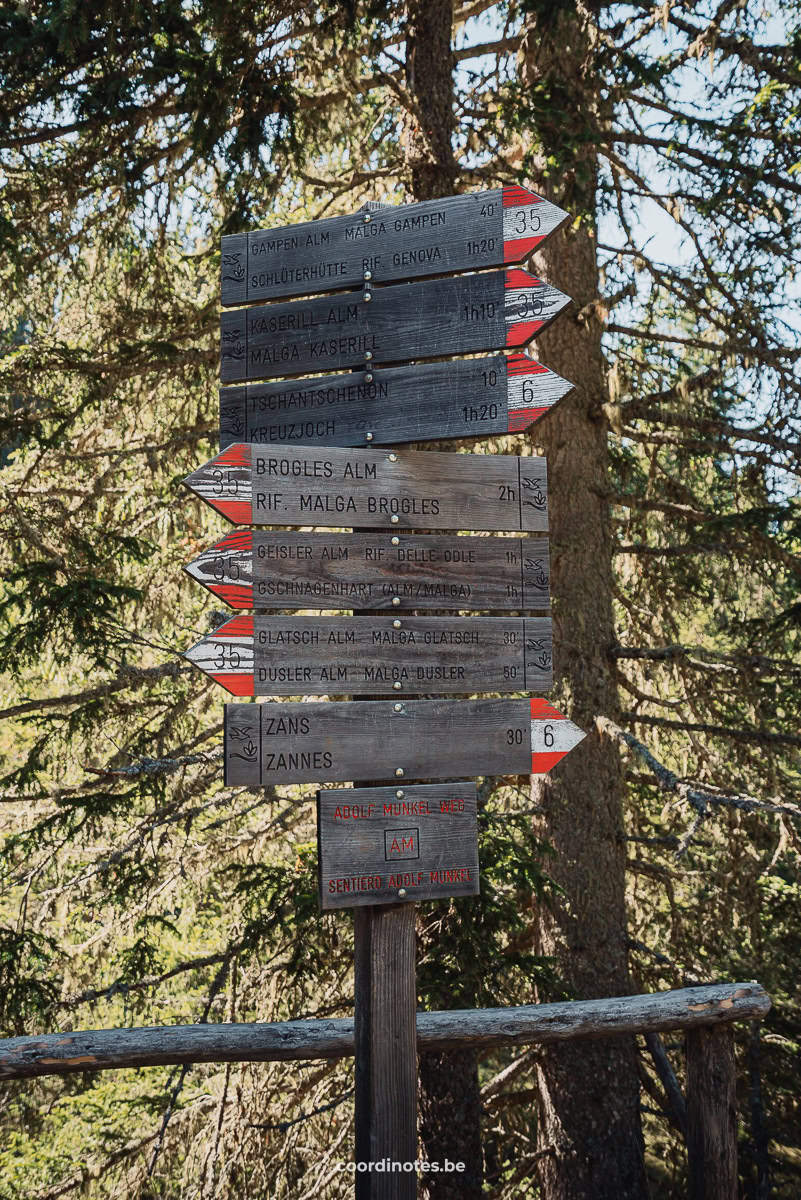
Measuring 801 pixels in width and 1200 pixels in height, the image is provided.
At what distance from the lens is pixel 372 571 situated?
10.9ft

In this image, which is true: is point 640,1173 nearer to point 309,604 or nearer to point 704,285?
point 309,604

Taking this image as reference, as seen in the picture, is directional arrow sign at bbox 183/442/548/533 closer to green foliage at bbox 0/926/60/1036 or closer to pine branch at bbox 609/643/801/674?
green foliage at bbox 0/926/60/1036

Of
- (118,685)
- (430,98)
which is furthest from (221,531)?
(430,98)

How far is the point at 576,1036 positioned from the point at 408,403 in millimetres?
2468

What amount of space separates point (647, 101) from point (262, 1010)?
23.4 feet

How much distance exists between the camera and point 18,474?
7582 mm

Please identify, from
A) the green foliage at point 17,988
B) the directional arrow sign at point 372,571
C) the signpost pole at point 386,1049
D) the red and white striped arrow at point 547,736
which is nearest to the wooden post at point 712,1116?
the signpost pole at point 386,1049

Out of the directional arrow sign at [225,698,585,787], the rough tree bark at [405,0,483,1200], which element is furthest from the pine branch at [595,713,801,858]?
the rough tree bark at [405,0,483,1200]

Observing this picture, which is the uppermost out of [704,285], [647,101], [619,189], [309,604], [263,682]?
[647,101]

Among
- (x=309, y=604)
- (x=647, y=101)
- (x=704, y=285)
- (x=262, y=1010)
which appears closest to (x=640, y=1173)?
(x=262, y=1010)

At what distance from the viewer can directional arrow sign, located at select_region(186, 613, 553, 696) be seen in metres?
3.14

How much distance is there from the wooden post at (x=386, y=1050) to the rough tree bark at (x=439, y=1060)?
10.3 ft

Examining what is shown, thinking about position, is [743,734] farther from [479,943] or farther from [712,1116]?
[712,1116]

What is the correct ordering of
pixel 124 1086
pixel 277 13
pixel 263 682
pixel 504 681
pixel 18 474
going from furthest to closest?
pixel 124 1086, pixel 18 474, pixel 277 13, pixel 504 681, pixel 263 682
